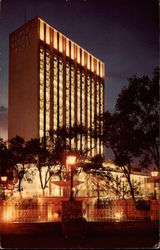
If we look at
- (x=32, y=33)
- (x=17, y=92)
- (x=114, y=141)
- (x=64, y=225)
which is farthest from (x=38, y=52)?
(x=64, y=225)

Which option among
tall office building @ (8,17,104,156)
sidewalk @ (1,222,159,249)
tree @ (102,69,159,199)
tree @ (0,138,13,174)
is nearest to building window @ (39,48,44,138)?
tall office building @ (8,17,104,156)

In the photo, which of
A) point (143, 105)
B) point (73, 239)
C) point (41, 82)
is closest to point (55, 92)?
point (41, 82)

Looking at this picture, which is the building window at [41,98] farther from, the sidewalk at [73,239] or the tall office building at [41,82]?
the sidewalk at [73,239]

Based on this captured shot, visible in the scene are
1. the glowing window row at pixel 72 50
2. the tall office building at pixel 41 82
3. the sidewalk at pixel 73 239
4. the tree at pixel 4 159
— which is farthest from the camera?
the glowing window row at pixel 72 50

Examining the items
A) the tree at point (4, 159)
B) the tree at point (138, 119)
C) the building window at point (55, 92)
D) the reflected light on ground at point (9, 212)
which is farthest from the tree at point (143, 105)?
the building window at point (55, 92)

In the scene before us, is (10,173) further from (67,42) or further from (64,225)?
(67,42)

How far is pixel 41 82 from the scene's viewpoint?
79312mm

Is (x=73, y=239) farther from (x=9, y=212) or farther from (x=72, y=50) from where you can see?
(x=72, y=50)

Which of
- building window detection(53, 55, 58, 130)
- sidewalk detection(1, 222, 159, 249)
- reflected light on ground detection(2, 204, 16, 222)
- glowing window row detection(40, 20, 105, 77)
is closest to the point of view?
sidewalk detection(1, 222, 159, 249)

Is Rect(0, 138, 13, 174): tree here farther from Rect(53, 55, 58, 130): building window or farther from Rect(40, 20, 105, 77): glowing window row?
Rect(40, 20, 105, 77): glowing window row

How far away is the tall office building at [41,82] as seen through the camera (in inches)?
3083

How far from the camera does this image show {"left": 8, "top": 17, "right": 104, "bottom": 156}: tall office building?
7831 centimetres

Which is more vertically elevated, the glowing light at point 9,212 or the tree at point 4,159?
the tree at point 4,159

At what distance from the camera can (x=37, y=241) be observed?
503 inches
